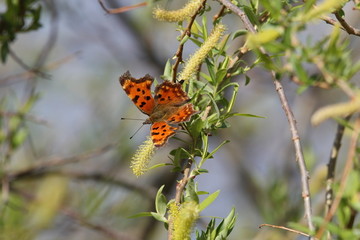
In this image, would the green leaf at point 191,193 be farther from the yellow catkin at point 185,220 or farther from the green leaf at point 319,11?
the green leaf at point 319,11

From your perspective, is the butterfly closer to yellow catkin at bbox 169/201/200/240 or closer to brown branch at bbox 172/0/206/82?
brown branch at bbox 172/0/206/82

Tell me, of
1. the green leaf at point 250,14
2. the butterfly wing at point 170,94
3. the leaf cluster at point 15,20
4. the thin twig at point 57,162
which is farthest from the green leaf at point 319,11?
the thin twig at point 57,162

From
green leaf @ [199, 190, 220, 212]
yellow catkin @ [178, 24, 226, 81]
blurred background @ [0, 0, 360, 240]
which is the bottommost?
blurred background @ [0, 0, 360, 240]

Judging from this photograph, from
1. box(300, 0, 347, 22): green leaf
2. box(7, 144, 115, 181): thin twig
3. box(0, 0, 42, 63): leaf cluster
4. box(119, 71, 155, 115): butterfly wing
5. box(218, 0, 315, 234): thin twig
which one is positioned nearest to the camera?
box(300, 0, 347, 22): green leaf

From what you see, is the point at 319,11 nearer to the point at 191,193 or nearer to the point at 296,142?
the point at 296,142

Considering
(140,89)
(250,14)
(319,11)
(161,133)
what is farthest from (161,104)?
(319,11)

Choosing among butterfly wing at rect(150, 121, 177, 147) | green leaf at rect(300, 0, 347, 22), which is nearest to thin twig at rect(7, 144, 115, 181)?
butterfly wing at rect(150, 121, 177, 147)
